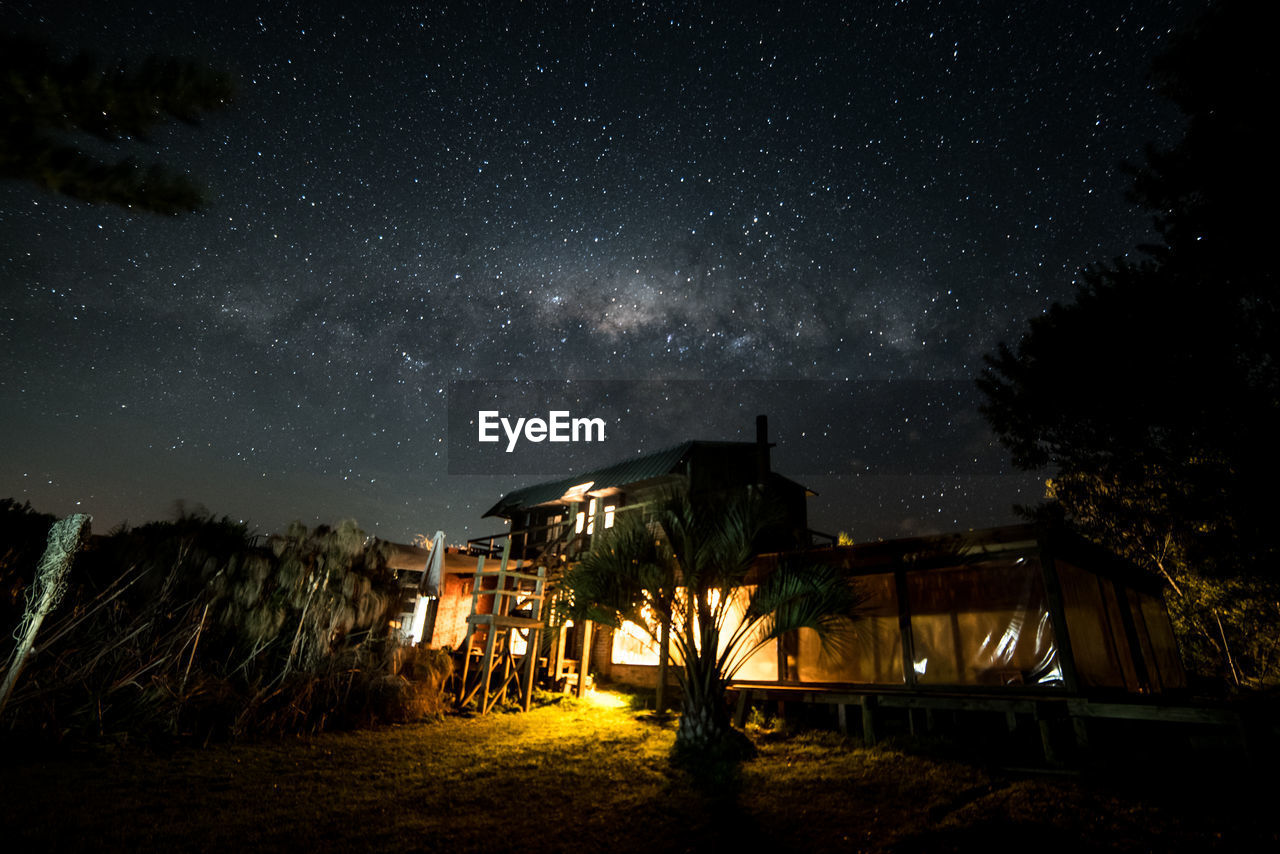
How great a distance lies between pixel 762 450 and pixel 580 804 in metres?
15.7

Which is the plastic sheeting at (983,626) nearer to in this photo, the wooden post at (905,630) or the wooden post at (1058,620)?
the wooden post at (1058,620)

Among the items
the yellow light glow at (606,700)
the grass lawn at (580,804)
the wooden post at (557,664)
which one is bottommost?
the grass lawn at (580,804)

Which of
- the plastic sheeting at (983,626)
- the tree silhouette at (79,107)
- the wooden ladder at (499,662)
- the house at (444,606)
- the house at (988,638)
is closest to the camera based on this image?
the tree silhouette at (79,107)

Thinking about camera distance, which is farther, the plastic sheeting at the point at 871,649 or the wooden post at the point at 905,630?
the plastic sheeting at the point at 871,649

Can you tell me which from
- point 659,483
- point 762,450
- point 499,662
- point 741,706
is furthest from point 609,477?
point 741,706

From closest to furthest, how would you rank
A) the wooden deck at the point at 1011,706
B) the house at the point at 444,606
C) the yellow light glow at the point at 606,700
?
the wooden deck at the point at 1011,706
the yellow light glow at the point at 606,700
the house at the point at 444,606

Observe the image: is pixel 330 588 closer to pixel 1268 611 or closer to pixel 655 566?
pixel 655 566

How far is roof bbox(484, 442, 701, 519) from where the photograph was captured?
19.2 metres

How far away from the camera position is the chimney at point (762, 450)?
20.6 m

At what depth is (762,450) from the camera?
20.9 m

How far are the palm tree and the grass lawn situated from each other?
3.12ft

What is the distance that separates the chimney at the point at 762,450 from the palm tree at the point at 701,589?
11.7 metres

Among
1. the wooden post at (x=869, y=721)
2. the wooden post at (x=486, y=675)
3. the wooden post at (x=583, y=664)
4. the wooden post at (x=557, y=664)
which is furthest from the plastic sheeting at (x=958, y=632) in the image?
the wooden post at (x=486, y=675)

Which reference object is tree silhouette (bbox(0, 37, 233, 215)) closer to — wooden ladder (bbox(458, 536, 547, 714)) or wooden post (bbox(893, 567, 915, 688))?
wooden post (bbox(893, 567, 915, 688))
